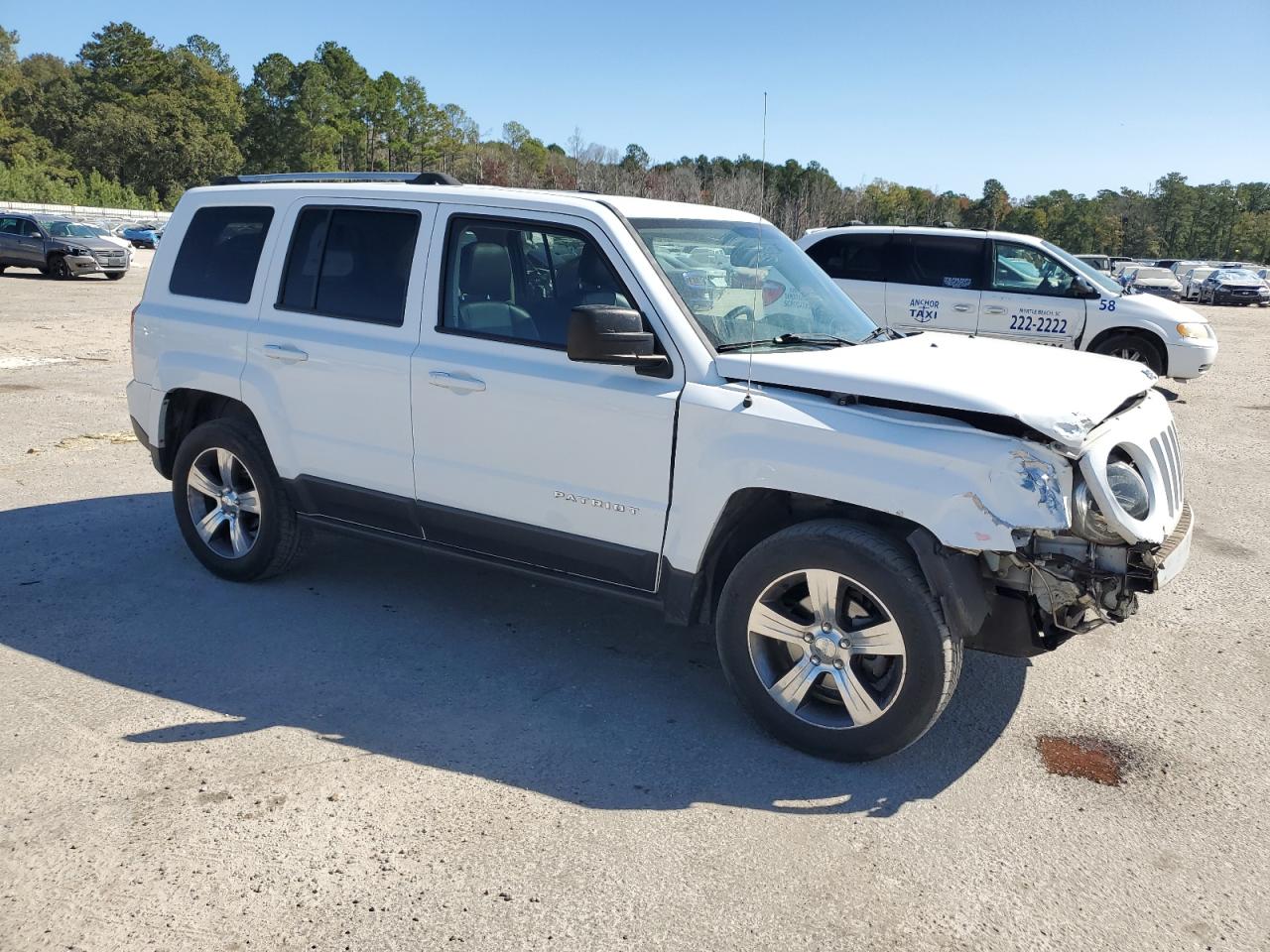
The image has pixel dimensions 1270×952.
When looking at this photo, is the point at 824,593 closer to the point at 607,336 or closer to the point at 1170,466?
the point at 607,336

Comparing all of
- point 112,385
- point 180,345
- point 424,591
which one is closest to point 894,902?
point 424,591

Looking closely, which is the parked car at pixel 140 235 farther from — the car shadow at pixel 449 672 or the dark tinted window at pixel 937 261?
the car shadow at pixel 449 672

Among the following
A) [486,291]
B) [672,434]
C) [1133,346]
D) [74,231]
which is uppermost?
[486,291]

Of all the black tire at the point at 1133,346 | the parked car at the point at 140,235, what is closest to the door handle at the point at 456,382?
the black tire at the point at 1133,346

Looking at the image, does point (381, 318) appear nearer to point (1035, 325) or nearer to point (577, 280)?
point (577, 280)

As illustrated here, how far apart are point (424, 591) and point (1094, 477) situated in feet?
11.3

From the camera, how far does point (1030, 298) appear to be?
12.7m

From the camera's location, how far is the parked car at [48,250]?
26.3 m

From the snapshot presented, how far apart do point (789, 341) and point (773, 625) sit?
124cm

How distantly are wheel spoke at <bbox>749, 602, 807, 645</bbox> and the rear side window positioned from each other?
10.4ft

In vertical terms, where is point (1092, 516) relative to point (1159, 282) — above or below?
above

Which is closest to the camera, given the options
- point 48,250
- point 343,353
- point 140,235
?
point 343,353

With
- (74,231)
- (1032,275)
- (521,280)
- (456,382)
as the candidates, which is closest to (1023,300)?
(1032,275)

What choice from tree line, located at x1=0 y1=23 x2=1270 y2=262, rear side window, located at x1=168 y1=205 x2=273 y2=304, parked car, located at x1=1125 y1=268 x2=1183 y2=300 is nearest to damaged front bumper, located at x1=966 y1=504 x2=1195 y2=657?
rear side window, located at x1=168 y1=205 x2=273 y2=304
